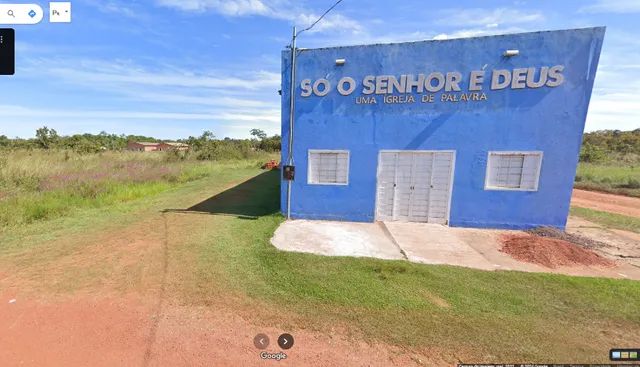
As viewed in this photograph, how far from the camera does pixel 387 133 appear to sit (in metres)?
8.02

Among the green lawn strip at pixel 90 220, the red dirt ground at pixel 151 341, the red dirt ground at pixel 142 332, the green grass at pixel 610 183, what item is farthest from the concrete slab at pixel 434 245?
the green grass at pixel 610 183

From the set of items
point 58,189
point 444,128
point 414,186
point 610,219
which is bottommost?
point 58,189

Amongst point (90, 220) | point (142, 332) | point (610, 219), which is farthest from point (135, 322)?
point (610, 219)

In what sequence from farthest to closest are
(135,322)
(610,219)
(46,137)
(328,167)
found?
(46,137)
(610,219)
(328,167)
(135,322)

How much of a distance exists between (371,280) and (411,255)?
5.18 ft

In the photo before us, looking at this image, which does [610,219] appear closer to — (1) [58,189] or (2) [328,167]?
(2) [328,167]

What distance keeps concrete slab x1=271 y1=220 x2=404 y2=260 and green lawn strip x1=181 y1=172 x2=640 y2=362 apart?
1.51 ft

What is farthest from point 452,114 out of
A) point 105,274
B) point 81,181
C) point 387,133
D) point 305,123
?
point 81,181

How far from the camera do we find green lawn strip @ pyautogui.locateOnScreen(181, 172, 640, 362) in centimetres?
339

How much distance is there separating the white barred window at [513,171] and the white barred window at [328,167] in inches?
155

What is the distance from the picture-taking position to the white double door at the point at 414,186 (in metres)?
8.02

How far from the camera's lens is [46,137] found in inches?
1526

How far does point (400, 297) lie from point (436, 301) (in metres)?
0.52

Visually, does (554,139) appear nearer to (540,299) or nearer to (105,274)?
(540,299)
